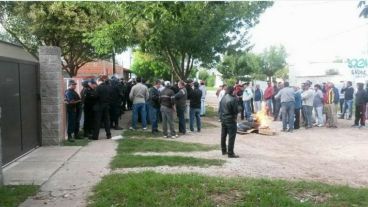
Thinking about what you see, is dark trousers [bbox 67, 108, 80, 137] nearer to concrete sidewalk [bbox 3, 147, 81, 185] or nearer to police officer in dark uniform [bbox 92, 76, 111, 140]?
police officer in dark uniform [bbox 92, 76, 111, 140]

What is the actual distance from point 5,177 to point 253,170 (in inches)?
186

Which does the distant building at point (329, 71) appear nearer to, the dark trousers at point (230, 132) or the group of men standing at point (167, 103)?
the group of men standing at point (167, 103)

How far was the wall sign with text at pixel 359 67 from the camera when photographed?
28.0 meters

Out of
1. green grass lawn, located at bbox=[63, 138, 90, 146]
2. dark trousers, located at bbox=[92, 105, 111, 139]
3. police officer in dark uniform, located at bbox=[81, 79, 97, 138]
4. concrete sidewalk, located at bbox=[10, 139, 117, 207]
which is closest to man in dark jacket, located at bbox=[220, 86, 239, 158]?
concrete sidewalk, located at bbox=[10, 139, 117, 207]

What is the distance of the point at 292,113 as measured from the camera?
18344mm

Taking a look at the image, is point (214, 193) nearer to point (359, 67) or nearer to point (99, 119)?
point (99, 119)

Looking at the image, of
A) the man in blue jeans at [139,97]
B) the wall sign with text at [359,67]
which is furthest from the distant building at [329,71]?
the man in blue jeans at [139,97]

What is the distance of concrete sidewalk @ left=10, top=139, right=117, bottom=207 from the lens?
24.1 feet

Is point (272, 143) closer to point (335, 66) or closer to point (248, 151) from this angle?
point (248, 151)

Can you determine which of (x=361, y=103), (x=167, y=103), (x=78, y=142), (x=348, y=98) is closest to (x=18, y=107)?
(x=78, y=142)

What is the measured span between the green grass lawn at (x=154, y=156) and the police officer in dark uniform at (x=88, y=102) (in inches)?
51.7

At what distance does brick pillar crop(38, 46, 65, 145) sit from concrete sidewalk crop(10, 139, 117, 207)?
22.9 inches

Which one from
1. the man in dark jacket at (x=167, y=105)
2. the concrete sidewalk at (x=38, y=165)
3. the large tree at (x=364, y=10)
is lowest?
→ the concrete sidewalk at (x=38, y=165)

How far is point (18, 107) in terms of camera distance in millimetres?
10906
